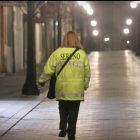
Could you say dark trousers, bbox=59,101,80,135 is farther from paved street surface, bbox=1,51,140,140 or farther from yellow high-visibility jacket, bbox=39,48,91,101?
paved street surface, bbox=1,51,140,140

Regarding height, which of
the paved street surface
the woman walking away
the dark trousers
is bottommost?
the paved street surface

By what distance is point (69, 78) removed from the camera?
7566 mm

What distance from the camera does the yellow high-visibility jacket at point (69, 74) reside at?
7551 millimetres

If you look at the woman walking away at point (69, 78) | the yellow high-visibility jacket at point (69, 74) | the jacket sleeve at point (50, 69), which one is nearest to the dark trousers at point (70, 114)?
the woman walking away at point (69, 78)

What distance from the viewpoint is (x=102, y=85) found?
1773cm

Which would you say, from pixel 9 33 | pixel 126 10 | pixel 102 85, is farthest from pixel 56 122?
pixel 126 10

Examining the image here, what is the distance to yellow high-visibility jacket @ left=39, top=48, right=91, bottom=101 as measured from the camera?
24.8ft

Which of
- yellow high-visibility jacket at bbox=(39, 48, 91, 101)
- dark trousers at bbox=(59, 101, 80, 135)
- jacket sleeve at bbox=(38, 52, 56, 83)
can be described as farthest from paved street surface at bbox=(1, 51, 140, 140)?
jacket sleeve at bbox=(38, 52, 56, 83)

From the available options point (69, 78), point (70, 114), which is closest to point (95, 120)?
point (70, 114)

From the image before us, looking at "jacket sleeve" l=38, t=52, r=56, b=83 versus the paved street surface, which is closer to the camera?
"jacket sleeve" l=38, t=52, r=56, b=83

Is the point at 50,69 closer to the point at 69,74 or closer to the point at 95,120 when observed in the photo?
the point at 69,74

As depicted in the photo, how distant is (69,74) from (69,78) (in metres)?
0.06

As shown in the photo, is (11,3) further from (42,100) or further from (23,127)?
(23,127)

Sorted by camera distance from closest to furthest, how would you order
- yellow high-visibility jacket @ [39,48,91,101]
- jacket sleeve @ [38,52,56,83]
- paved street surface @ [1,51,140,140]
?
yellow high-visibility jacket @ [39,48,91,101], jacket sleeve @ [38,52,56,83], paved street surface @ [1,51,140,140]
